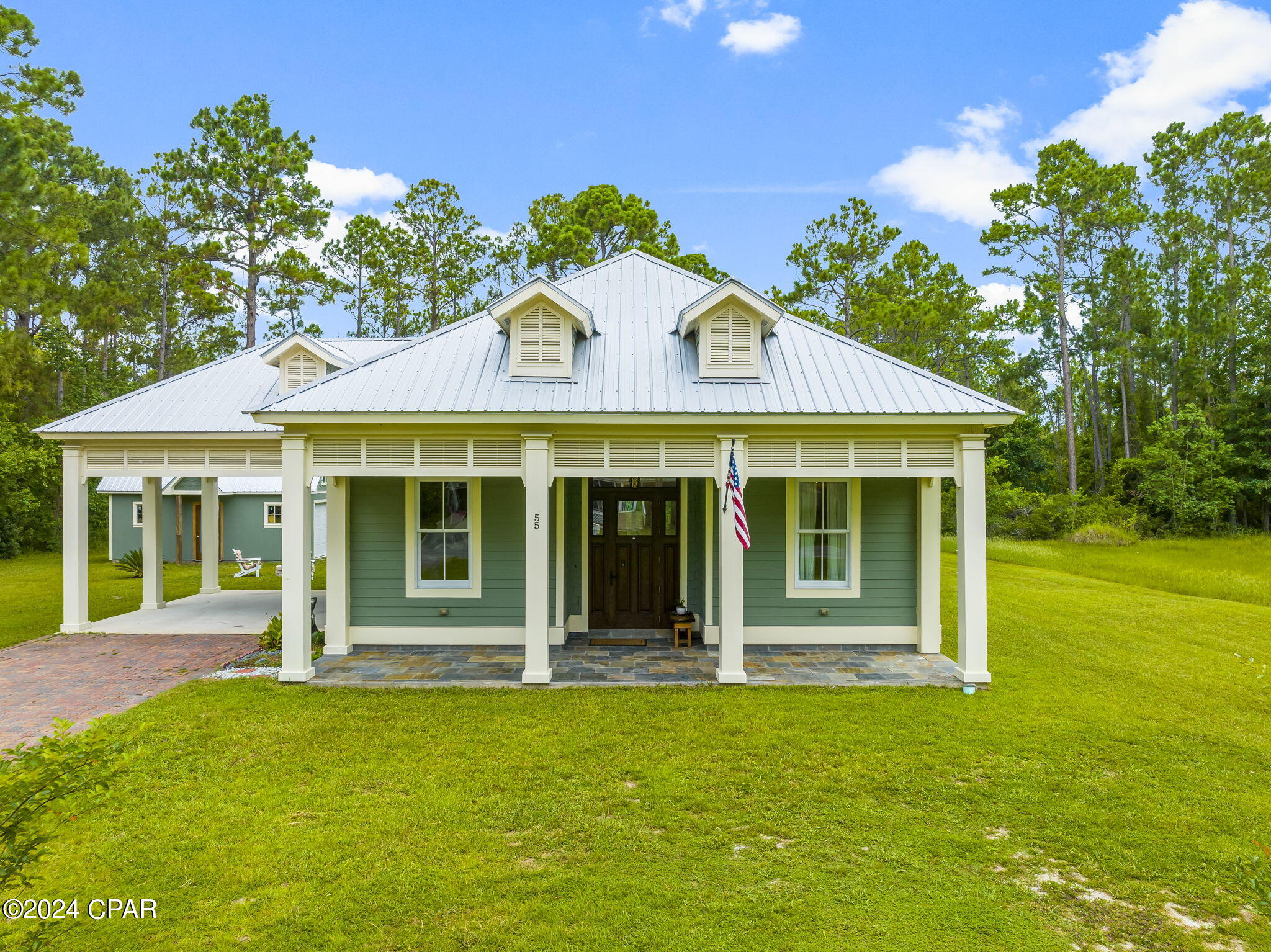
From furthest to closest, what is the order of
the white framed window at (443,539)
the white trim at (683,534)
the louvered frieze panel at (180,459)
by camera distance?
the louvered frieze panel at (180,459), the white trim at (683,534), the white framed window at (443,539)

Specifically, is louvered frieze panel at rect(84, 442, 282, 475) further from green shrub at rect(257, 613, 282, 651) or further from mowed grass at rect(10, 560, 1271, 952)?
mowed grass at rect(10, 560, 1271, 952)

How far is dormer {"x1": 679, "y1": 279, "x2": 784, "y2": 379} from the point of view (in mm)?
8977

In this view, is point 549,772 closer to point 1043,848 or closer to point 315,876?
point 315,876

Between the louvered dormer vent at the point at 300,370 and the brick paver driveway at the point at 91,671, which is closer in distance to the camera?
the brick paver driveway at the point at 91,671

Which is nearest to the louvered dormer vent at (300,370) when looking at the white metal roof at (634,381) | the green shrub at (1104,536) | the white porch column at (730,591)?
the white metal roof at (634,381)

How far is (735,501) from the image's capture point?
25.6 ft

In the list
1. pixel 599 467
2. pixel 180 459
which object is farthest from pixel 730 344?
pixel 180 459

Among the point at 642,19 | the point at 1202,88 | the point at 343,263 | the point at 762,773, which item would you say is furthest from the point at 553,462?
the point at 1202,88

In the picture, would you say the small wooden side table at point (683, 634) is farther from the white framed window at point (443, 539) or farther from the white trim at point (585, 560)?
the white framed window at point (443, 539)

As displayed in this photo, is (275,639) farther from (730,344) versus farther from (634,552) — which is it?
(730,344)

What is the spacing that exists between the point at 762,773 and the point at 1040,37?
54.3 feet

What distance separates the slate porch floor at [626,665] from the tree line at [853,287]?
1768cm

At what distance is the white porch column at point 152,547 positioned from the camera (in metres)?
13.0

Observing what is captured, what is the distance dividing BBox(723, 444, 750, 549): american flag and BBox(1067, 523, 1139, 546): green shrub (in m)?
22.5
